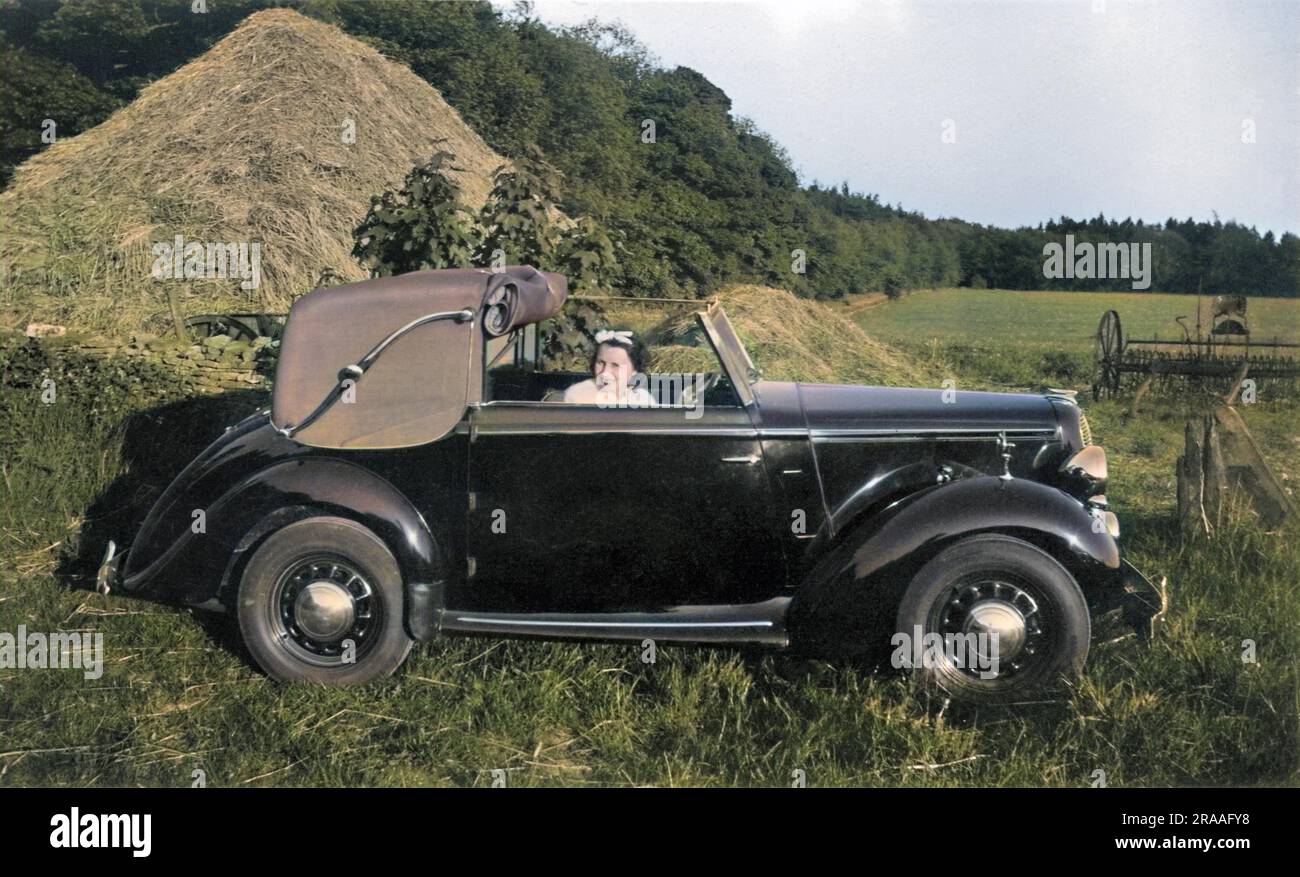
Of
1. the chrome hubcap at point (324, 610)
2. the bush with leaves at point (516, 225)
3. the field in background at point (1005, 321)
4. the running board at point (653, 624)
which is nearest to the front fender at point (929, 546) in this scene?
the running board at point (653, 624)

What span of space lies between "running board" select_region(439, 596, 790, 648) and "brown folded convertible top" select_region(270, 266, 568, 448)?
81 centimetres

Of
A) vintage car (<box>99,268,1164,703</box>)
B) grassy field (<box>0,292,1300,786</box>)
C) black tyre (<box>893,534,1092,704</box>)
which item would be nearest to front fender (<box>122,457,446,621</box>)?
vintage car (<box>99,268,1164,703</box>)

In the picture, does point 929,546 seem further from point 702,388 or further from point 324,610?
point 324,610

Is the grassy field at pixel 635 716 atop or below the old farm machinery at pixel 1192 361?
Result: below

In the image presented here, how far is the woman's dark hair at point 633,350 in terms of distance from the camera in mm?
4805

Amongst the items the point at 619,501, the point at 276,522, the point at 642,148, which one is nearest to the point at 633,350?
the point at 619,501

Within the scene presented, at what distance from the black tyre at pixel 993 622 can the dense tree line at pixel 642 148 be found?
29.7 feet

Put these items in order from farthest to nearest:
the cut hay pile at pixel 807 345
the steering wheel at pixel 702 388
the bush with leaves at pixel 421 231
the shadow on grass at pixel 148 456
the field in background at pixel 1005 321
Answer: the field in background at pixel 1005 321, the cut hay pile at pixel 807 345, the bush with leaves at pixel 421 231, the shadow on grass at pixel 148 456, the steering wheel at pixel 702 388

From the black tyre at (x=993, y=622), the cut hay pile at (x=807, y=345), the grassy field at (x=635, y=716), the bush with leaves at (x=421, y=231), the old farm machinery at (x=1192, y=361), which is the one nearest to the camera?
the grassy field at (x=635, y=716)

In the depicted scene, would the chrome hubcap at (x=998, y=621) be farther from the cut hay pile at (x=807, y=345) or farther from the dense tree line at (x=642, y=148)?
the dense tree line at (x=642, y=148)

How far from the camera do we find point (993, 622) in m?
4.41

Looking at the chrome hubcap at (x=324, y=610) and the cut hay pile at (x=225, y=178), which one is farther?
the cut hay pile at (x=225, y=178)

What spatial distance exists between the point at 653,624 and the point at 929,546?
1172 mm

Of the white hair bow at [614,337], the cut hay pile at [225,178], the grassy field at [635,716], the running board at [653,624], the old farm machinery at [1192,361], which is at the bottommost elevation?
the grassy field at [635,716]
